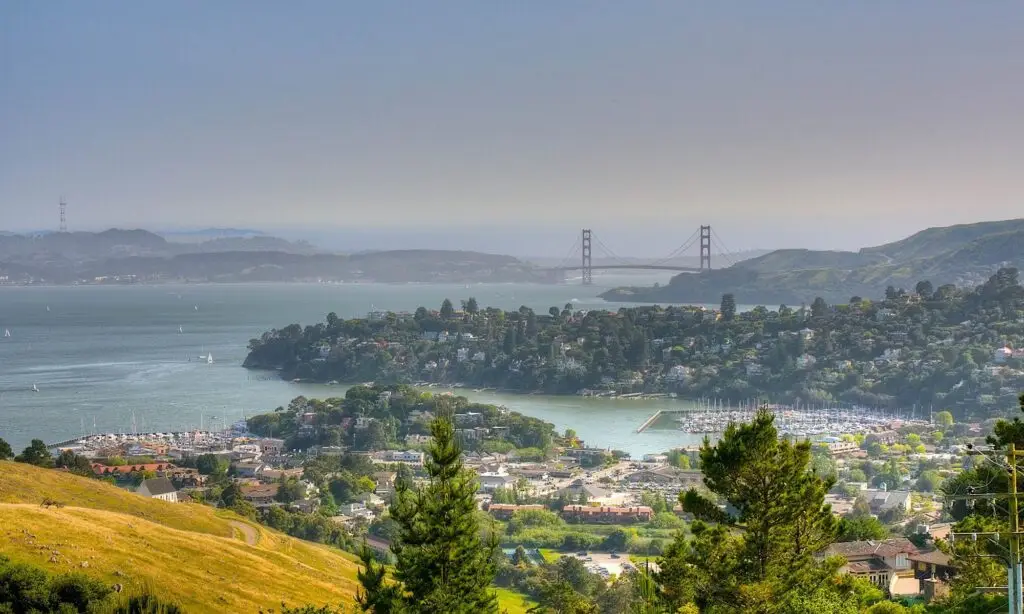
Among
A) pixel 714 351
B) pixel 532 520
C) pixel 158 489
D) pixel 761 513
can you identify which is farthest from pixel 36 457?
pixel 714 351

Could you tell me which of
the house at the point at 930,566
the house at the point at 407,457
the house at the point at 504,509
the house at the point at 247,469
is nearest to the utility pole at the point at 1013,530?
the house at the point at 930,566

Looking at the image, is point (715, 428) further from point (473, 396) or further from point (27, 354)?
point (27, 354)

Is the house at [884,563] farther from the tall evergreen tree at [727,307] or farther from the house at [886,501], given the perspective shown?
the tall evergreen tree at [727,307]

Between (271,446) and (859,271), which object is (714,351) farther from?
(859,271)

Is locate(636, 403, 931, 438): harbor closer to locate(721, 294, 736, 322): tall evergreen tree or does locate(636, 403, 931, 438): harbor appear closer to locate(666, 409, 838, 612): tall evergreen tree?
locate(721, 294, 736, 322): tall evergreen tree

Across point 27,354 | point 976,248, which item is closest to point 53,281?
point 27,354

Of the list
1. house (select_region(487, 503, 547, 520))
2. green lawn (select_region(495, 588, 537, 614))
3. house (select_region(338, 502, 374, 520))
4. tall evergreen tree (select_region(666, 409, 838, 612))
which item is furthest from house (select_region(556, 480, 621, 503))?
tall evergreen tree (select_region(666, 409, 838, 612))
